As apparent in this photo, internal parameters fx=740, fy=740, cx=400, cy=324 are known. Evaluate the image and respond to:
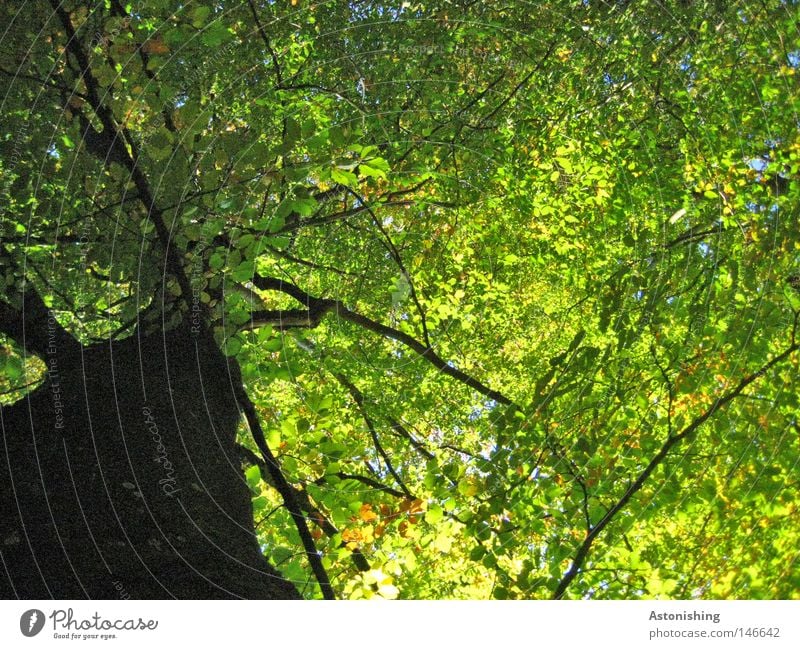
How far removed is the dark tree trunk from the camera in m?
3.37

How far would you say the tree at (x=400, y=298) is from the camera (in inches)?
157

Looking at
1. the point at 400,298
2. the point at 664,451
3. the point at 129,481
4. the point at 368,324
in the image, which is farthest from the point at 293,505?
the point at 400,298

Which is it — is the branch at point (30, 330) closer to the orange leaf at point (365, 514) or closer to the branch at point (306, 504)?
the branch at point (306, 504)

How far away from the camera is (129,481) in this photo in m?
3.73

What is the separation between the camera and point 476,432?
6.38 m

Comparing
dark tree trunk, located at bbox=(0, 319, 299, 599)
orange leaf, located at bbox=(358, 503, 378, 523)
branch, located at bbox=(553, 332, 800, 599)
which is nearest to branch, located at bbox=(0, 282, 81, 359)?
dark tree trunk, located at bbox=(0, 319, 299, 599)

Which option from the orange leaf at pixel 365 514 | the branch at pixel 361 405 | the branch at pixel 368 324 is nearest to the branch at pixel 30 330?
the branch at pixel 368 324

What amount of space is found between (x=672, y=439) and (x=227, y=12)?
4.29 metres

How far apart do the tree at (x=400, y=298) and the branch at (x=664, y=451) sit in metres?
0.04

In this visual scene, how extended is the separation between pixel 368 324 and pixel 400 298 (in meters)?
0.68

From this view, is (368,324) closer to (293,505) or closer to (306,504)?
(306,504)

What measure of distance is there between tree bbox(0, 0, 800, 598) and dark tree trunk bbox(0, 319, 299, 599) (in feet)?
0.05

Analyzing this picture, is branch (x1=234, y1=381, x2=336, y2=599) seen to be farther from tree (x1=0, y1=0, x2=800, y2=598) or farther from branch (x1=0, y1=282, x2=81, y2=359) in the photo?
branch (x1=0, y1=282, x2=81, y2=359)
